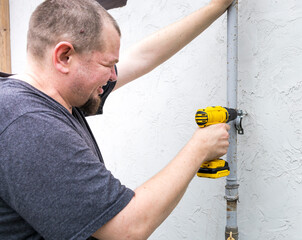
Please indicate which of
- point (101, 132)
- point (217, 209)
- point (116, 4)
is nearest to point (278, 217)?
point (217, 209)

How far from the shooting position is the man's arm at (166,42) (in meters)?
1.08

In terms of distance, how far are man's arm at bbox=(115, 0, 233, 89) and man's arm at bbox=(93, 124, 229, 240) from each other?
16.7 inches

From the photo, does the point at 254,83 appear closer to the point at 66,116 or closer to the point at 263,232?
the point at 263,232

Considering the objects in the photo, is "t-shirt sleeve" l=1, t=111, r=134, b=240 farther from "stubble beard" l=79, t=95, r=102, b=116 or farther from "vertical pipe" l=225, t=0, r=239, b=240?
"vertical pipe" l=225, t=0, r=239, b=240

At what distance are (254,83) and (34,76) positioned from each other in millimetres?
740

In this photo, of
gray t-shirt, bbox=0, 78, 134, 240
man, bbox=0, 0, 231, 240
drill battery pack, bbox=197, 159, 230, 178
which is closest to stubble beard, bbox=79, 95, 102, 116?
man, bbox=0, 0, 231, 240

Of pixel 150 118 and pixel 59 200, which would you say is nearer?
pixel 59 200

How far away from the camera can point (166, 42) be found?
1138 millimetres

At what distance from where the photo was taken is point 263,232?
3.64 feet

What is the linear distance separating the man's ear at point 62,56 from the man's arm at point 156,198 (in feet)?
1.12

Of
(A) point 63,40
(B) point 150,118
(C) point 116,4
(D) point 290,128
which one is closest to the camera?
(A) point 63,40

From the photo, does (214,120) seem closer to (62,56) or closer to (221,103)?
(221,103)

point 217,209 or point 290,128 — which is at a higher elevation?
point 290,128

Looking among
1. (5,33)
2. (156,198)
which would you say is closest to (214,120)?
(156,198)
